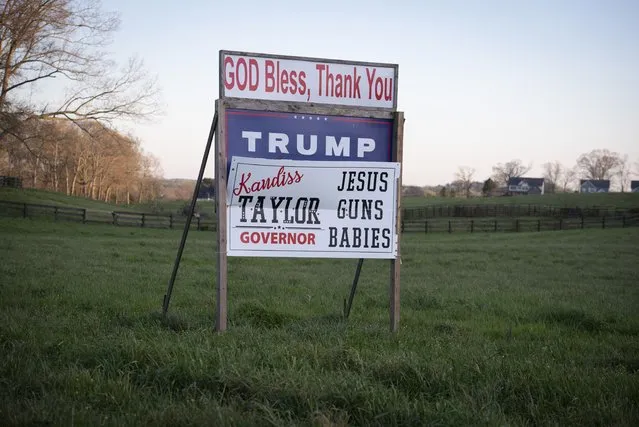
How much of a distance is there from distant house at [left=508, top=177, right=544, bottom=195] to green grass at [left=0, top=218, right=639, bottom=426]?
135 meters

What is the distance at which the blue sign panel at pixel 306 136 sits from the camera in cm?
694

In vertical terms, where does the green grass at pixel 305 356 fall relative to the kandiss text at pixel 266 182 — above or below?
below

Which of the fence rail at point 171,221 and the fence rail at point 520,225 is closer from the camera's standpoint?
the fence rail at point 171,221

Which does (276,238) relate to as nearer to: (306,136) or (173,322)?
(306,136)

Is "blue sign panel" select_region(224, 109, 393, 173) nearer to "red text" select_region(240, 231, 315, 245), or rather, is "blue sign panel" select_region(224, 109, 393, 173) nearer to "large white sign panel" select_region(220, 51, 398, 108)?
"large white sign panel" select_region(220, 51, 398, 108)

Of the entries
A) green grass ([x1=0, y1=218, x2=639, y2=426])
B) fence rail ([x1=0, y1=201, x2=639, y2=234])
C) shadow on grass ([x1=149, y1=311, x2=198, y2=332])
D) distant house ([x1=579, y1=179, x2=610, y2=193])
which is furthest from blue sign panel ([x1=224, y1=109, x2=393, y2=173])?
distant house ([x1=579, y1=179, x2=610, y2=193])

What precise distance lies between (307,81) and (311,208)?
1570 mm

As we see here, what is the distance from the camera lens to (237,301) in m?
9.29

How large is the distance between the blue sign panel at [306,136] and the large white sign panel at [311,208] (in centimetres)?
19

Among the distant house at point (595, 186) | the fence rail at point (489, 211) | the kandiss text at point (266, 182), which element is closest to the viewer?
the kandiss text at point (266, 182)

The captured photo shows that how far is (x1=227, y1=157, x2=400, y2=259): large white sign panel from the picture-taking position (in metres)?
6.89

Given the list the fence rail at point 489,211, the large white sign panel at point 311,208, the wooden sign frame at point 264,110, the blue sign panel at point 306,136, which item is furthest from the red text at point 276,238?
the fence rail at point 489,211

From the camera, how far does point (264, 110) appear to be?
699 cm

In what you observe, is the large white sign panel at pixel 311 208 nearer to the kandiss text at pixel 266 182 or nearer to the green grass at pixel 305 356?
the kandiss text at pixel 266 182
